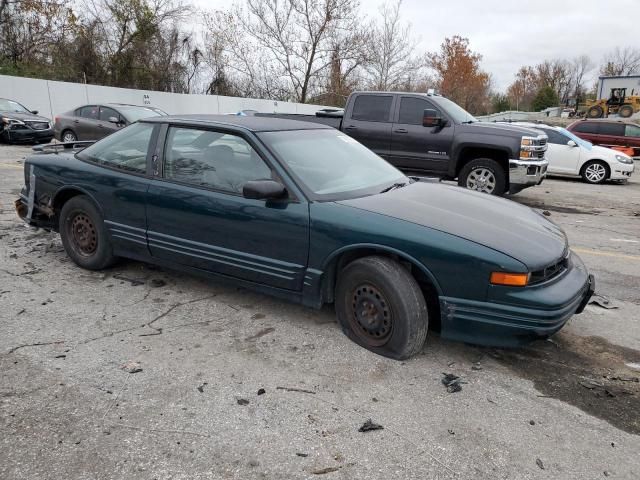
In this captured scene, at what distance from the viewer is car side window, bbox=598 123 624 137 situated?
17422 millimetres

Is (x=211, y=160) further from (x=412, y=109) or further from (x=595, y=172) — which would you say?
(x=595, y=172)

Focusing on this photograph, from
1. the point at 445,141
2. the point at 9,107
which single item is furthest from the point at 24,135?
the point at 445,141

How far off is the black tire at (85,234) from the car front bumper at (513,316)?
3.06 metres

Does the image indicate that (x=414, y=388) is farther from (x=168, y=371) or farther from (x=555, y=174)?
(x=555, y=174)

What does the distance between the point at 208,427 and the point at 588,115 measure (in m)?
41.1

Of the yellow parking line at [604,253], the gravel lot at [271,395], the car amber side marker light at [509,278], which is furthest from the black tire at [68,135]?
the car amber side marker light at [509,278]

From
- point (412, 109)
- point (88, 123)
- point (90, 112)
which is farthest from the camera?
point (90, 112)

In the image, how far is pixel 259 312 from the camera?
408cm

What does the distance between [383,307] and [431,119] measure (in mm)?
6446

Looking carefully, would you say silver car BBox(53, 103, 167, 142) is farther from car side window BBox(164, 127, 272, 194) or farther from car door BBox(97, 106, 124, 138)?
car side window BBox(164, 127, 272, 194)

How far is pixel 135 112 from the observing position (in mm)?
14156

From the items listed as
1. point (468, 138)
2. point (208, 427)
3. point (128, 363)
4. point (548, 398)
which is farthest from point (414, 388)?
point (468, 138)

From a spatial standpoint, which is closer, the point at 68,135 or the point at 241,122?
the point at 241,122

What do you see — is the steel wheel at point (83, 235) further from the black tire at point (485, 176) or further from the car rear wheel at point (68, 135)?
the car rear wheel at point (68, 135)
